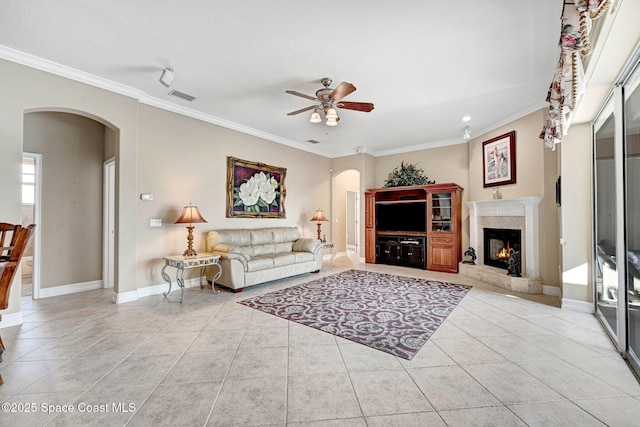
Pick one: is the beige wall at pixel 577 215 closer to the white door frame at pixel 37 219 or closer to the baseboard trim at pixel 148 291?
the baseboard trim at pixel 148 291

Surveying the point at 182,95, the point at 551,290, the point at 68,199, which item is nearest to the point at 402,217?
the point at 551,290

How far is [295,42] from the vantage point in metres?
2.77

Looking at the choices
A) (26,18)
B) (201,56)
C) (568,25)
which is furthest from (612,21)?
(26,18)

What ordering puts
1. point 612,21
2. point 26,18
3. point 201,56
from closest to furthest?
1. point 612,21
2. point 26,18
3. point 201,56

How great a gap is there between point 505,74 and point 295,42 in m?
2.66

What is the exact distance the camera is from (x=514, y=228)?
477cm

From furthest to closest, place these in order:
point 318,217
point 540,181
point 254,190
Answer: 1. point 318,217
2. point 254,190
3. point 540,181

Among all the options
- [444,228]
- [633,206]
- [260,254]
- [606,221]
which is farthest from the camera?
[444,228]

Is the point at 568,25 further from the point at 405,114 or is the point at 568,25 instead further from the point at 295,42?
the point at 405,114

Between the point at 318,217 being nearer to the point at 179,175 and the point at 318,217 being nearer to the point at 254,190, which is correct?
the point at 254,190

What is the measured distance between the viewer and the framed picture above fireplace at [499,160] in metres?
4.86

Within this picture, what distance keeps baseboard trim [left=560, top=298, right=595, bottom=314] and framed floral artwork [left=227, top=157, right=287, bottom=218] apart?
4.95 meters

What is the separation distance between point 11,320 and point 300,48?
425 cm

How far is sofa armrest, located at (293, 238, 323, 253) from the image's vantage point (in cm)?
562
